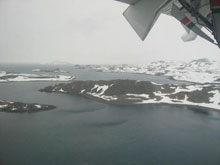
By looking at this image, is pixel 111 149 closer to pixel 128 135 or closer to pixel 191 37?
pixel 128 135

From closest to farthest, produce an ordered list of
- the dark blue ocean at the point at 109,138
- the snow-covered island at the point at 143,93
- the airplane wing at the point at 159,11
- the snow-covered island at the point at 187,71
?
1. the airplane wing at the point at 159,11
2. the dark blue ocean at the point at 109,138
3. the snow-covered island at the point at 143,93
4. the snow-covered island at the point at 187,71

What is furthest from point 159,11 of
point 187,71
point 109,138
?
point 187,71

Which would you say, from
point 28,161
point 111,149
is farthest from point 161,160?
point 28,161

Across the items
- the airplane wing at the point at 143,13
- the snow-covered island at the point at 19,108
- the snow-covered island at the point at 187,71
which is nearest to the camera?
the airplane wing at the point at 143,13

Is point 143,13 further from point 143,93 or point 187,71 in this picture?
point 187,71

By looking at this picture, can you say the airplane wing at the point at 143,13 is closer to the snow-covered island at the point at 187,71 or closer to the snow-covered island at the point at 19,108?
the snow-covered island at the point at 19,108

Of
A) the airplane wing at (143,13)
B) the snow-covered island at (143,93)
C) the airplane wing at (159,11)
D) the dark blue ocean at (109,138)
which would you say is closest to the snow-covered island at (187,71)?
the snow-covered island at (143,93)
